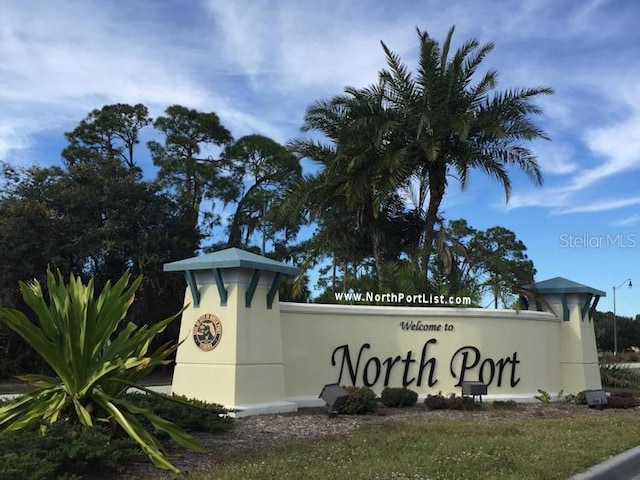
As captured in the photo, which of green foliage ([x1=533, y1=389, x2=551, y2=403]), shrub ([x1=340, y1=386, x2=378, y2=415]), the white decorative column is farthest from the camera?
green foliage ([x1=533, y1=389, x2=551, y2=403])

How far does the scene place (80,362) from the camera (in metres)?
8.16

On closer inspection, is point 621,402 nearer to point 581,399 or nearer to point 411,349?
point 581,399

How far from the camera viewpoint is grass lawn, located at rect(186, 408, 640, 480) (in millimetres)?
7113

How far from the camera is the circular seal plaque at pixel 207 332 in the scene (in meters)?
13.3

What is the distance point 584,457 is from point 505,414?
5.40 m

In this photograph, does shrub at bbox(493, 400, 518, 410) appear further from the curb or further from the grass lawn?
the curb

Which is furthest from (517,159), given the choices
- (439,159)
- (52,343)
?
(52,343)

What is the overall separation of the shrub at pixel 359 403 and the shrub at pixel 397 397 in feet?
4.47

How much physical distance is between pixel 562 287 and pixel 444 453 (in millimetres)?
11659

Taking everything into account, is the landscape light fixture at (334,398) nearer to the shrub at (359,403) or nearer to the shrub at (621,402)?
the shrub at (359,403)

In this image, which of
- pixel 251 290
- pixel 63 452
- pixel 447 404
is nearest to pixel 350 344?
pixel 447 404

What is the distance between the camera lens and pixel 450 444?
8.93m

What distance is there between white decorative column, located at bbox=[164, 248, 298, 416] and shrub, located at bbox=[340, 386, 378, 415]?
138 cm

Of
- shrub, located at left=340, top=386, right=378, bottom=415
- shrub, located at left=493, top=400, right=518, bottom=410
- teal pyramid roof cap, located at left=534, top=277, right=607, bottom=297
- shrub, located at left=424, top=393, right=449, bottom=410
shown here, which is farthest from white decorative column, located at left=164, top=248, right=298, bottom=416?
teal pyramid roof cap, located at left=534, top=277, right=607, bottom=297
